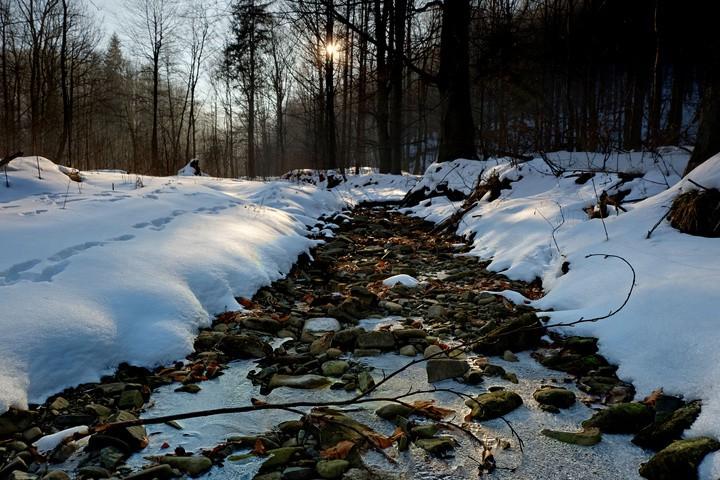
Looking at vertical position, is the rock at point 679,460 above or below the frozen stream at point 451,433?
above

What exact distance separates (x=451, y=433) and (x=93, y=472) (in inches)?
51.0

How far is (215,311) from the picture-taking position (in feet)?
9.68

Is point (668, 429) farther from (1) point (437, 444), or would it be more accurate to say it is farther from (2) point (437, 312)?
(2) point (437, 312)

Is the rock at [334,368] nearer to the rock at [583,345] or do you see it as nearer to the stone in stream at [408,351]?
the stone in stream at [408,351]

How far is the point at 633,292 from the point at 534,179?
13.6ft

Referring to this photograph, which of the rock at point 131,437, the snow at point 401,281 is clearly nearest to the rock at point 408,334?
the snow at point 401,281

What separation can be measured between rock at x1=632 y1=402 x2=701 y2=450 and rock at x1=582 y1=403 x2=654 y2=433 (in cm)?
6

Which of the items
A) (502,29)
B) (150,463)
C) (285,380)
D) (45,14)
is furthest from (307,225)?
(45,14)

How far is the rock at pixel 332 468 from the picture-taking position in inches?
57.6

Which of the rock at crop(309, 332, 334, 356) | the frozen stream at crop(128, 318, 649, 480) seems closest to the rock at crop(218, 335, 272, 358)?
the frozen stream at crop(128, 318, 649, 480)

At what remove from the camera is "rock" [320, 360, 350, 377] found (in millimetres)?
2340

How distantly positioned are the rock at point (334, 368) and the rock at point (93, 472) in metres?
1.12

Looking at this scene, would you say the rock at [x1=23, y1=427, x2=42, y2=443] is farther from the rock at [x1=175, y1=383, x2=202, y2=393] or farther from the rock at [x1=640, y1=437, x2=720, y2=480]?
the rock at [x1=640, y1=437, x2=720, y2=480]

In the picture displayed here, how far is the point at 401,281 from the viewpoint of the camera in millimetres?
4000
